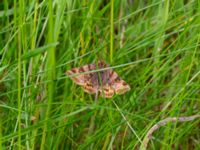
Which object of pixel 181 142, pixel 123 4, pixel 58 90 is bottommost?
pixel 181 142

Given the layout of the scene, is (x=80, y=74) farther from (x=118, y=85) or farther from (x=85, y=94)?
(x=85, y=94)

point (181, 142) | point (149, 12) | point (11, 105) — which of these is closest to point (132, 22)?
point (149, 12)

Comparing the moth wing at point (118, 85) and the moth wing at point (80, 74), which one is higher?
the moth wing at point (80, 74)

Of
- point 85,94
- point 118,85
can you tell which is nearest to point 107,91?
point 118,85

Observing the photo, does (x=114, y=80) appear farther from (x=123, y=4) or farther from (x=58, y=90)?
(x=123, y=4)
